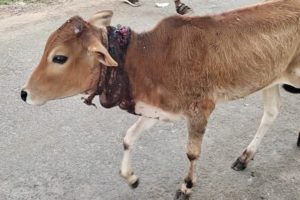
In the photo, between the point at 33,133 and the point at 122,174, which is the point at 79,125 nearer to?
the point at 33,133

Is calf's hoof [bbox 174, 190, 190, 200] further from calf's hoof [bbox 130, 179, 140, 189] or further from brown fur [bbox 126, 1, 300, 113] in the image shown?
brown fur [bbox 126, 1, 300, 113]

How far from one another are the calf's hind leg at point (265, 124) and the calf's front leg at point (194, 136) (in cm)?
55

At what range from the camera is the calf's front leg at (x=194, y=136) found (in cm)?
381

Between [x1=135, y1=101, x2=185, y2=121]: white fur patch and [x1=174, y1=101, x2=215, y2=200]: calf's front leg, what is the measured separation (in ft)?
0.32

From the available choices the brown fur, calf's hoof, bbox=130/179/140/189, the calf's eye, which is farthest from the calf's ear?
calf's hoof, bbox=130/179/140/189

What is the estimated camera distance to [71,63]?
341cm

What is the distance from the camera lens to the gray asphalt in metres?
4.20

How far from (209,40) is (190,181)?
3.49 ft

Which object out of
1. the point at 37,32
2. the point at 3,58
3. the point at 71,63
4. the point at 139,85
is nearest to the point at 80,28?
the point at 71,63

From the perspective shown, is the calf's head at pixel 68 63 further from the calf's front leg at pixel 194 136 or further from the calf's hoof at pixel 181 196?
the calf's hoof at pixel 181 196

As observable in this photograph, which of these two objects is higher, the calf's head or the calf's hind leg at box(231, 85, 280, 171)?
the calf's head

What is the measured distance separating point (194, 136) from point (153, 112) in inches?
13.9

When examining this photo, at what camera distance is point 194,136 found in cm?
389

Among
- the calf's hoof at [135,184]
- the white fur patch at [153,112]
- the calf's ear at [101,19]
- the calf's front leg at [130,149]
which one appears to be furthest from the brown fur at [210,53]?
the calf's hoof at [135,184]
